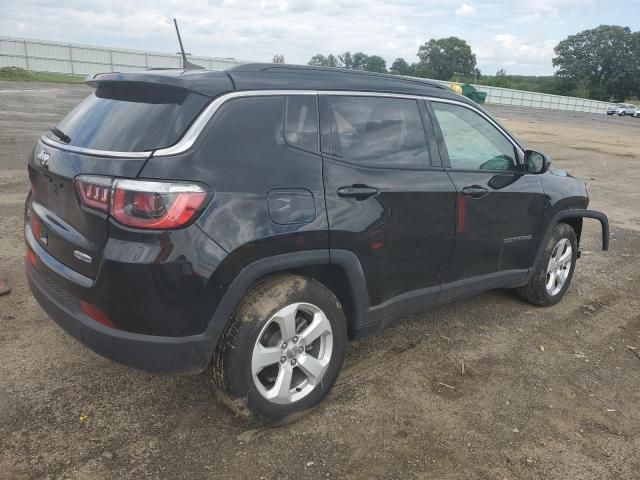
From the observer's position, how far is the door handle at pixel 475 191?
3621mm

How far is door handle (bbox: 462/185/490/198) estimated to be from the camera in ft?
11.9

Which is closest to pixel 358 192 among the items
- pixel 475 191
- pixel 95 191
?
pixel 475 191

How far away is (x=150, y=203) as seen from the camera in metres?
2.37

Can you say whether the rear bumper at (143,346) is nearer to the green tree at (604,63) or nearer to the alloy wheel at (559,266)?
the alloy wheel at (559,266)

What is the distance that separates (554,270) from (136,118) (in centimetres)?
368

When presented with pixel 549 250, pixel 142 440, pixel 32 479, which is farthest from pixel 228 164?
pixel 549 250

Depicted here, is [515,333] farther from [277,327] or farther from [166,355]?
[166,355]

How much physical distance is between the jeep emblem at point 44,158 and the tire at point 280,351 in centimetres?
126

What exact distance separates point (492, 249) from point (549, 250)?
2.96 ft

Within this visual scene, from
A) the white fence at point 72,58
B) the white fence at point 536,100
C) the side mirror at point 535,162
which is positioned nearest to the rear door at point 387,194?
the side mirror at point 535,162

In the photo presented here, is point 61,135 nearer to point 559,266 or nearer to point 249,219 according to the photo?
point 249,219

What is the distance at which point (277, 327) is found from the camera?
2.88 meters

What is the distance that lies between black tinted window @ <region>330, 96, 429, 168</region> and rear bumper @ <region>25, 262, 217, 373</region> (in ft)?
4.10

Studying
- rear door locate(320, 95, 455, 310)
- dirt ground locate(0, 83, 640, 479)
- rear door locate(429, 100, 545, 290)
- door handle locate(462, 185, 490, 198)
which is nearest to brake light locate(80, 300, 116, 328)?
dirt ground locate(0, 83, 640, 479)
